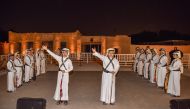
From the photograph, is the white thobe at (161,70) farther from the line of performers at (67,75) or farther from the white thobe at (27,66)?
the white thobe at (27,66)

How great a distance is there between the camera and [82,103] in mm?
11117

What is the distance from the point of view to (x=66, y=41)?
35375 millimetres

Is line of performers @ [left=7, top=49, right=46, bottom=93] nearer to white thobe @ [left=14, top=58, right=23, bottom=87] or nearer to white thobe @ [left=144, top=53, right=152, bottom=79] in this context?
white thobe @ [left=14, top=58, right=23, bottom=87]

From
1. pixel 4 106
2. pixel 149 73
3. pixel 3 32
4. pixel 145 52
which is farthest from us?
pixel 3 32

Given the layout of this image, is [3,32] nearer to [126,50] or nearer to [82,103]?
[126,50]

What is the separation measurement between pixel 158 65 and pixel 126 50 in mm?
21921

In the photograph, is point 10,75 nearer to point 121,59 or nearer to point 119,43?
point 121,59

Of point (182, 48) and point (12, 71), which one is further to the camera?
point (182, 48)

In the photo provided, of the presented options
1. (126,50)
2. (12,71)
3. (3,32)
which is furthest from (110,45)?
(3,32)

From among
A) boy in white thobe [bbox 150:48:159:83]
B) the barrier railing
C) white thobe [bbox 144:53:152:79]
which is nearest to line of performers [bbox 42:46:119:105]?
boy in white thobe [bbox 150:48:159:83]

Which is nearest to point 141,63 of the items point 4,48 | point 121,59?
point 121,59

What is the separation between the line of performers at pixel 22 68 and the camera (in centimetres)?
1356

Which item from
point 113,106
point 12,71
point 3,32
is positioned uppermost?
point 3,32

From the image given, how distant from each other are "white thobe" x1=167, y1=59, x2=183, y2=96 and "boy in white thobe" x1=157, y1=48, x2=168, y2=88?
191 centimetres
